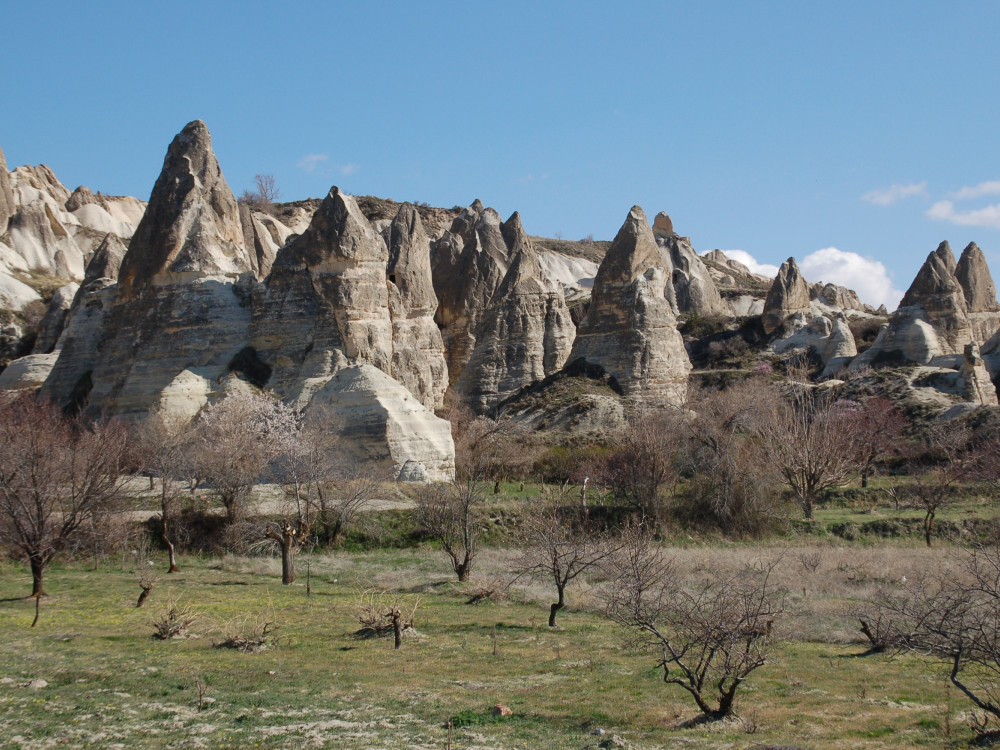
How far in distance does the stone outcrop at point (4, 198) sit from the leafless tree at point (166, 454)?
154ft

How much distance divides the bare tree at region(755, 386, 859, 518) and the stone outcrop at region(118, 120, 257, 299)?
23.0 metres

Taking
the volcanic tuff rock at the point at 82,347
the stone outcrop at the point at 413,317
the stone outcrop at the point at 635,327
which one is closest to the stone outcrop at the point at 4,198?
the volcanic tuff rock at the point at 82,347

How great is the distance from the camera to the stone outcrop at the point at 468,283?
185 feet

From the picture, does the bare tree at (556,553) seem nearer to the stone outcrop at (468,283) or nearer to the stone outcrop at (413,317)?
the stone outcrop at (413,317)

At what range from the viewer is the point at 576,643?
1586 centimetres

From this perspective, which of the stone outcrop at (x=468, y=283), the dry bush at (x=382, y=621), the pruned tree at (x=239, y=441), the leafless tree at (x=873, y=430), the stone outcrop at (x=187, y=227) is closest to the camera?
the dry bush at (x=382, y=621)

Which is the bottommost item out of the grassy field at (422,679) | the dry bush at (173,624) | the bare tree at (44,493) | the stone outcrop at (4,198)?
the grassy field at (422,679)

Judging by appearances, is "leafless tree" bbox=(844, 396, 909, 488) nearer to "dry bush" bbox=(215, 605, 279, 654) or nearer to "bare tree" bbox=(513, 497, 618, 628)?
"bare tree" bbox=(513, 497, 618, 628)

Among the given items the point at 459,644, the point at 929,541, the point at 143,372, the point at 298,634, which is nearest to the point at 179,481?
the point at 143,372

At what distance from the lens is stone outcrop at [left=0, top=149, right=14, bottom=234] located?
7162 centimetres

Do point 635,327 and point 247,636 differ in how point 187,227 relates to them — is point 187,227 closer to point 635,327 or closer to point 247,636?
point 635,327

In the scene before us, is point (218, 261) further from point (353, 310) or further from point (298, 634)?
point (298, 634)

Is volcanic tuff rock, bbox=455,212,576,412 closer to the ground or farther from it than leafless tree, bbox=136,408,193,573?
farther from it

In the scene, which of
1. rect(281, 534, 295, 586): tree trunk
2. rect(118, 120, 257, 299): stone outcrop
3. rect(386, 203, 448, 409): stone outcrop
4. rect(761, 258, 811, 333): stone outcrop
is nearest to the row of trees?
rect(281, 534, 295, 586): tree trunk
